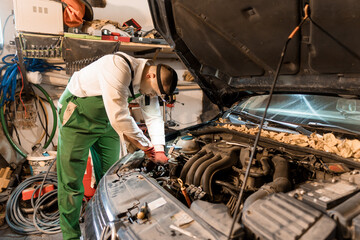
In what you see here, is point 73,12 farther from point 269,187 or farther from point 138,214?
point 269,187

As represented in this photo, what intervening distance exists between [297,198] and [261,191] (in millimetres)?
144

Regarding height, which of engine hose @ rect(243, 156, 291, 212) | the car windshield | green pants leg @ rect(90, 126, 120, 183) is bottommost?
green pants leg @ rect(90, 126, 120, 183)

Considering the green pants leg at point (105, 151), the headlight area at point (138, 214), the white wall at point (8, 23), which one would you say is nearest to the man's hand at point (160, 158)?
the headlight area at point (138, 214)

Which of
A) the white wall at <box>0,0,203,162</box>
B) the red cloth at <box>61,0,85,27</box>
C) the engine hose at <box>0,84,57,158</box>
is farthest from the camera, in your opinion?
the white wall at <box>0,0,203,162</box>

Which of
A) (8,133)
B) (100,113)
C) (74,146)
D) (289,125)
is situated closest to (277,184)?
(289,125)

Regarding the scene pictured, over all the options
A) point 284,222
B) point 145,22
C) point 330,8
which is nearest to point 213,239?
point 284,222

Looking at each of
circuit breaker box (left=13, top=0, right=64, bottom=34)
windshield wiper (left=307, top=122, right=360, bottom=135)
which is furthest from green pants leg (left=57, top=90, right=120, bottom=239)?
windshield wiper (left=307, top=122, right=360, bottom=135)

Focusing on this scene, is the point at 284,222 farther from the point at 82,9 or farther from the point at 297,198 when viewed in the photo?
the point at 82,9

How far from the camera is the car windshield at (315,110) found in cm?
148

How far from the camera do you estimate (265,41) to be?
4.01 ft

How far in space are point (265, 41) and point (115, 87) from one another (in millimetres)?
1033

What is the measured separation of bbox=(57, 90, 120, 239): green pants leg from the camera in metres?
1.82

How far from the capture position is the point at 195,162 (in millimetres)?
1312

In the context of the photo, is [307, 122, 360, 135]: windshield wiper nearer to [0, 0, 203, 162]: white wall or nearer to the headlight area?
the headlight area
